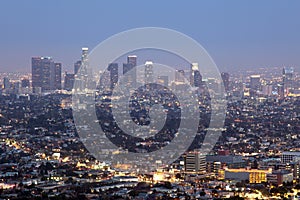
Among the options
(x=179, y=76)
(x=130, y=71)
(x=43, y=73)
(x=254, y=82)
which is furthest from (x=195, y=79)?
(x=43, y=73)

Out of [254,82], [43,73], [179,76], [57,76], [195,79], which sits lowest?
[179,76]

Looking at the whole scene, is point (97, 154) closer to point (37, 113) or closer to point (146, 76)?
point (146, 76)

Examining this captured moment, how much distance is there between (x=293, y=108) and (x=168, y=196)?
23652 mm

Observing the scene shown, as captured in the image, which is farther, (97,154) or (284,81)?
(284,81)

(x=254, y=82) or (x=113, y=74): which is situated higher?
(x=254, y=82)

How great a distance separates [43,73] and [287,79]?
10995mm

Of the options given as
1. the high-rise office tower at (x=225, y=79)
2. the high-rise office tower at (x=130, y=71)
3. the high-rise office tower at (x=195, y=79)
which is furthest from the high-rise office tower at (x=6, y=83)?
the high-rise office tower at (x=195, y=79)

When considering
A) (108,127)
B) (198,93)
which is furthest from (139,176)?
(198,93)

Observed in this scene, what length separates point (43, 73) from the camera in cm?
4022

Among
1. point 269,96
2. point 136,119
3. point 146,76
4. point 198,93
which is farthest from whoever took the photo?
point 269,96

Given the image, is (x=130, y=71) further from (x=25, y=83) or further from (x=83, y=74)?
(x=25, y=83)

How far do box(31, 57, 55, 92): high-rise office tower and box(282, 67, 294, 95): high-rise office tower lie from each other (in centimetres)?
1040

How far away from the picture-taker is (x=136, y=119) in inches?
1007

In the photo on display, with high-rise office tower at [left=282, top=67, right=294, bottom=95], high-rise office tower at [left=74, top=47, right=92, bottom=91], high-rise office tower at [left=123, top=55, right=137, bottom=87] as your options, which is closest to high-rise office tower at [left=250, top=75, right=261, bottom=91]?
high-rise office tower at [left=282, top=67, right=294, bottom=95]
